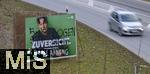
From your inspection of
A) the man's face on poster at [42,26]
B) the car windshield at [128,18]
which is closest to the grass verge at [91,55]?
the man's face on poster at [42,26]

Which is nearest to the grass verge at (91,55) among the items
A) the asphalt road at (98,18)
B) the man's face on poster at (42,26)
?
the asphalt road at (98,18)

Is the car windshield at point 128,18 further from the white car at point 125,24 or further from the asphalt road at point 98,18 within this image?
the asphalt road at point 98,18

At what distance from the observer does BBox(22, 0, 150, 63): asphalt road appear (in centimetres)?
3200

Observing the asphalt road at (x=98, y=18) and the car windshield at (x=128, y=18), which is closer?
the asphalt road at (x=98, y=18)

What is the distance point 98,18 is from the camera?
43.3m

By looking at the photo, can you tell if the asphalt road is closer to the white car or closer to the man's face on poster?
the white car

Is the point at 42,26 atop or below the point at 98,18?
atop

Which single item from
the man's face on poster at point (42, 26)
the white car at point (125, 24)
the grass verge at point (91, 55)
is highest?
the man's face on poster at point (42, 26)

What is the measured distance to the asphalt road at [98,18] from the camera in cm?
3200

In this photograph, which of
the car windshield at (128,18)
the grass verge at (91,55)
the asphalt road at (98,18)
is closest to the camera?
the grass verge at (91,55)

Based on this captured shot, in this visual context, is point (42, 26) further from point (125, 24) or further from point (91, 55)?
point (125, 24)

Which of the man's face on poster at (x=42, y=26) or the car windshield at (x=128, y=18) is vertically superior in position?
the man's face on poster at (x=42, y=26)

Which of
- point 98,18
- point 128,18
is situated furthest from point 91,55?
point 98,18

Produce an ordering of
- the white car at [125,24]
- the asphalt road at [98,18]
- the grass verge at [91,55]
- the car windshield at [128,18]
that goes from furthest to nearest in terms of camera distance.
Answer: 1. the car windshield at [128,18]
2. the white car at [125,24]
3. the asphalt road at [98,18]
4. the grass verge at [91,55]
